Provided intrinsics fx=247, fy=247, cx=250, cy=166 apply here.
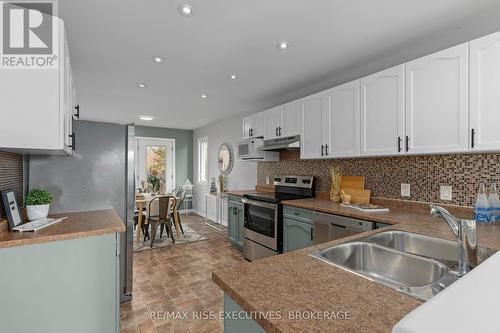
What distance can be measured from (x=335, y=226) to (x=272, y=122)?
1.86 meters

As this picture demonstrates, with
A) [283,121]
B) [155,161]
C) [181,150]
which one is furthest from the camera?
[181,150]

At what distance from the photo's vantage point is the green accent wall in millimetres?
6783

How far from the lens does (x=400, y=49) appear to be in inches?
89.8

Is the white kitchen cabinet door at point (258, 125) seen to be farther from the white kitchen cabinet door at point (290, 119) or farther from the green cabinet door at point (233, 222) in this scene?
the green cabinet door at point (233, 222)

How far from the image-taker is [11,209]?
1.63m

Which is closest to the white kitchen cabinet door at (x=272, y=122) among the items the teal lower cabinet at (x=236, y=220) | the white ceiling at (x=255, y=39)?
the white ceiling at (x=255, y=39)

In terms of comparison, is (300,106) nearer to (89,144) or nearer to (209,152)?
(89,144)

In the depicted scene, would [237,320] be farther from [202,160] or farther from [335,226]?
[202,160]

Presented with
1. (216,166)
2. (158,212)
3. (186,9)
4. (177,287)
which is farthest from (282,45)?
(216,166)

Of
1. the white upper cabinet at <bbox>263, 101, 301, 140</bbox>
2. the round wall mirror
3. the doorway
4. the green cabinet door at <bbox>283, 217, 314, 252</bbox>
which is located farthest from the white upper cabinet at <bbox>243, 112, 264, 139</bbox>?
the doorway

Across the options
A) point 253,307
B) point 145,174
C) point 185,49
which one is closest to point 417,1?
point 185,49

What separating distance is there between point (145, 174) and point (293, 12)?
5.77 meters

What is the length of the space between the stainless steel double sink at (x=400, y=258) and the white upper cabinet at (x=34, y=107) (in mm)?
1630

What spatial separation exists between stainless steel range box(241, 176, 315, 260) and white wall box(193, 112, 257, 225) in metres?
1.12
